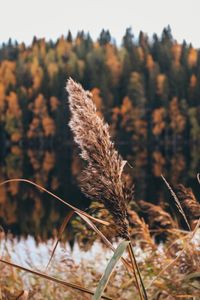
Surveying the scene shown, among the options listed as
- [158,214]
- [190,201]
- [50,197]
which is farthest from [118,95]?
[190,201]

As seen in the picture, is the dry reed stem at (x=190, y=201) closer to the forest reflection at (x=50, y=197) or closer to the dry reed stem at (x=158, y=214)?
the dry reed stem at (x=158, y=214)

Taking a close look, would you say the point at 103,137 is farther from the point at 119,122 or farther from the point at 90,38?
the point at 90,38

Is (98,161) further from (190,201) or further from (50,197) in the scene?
(50,197)

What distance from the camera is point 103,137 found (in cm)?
168

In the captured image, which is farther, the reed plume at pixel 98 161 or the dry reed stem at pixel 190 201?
the dry reed stem at pixel 190 201

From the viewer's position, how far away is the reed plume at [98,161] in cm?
161

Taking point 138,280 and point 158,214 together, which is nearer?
point 138,280

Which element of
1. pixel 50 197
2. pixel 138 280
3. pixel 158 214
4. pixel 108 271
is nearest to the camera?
pixel 108 271

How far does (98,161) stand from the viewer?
1.64 m

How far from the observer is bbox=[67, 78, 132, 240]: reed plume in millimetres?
1609

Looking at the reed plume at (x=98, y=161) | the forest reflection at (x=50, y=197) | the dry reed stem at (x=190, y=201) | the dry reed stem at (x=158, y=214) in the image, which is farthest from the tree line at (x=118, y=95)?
the reed plume at (x=98, y=161)

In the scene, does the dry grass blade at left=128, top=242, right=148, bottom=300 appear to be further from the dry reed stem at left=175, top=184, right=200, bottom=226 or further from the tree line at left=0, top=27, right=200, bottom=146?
the tree line at left=0, top=27, right=200, bottom=146

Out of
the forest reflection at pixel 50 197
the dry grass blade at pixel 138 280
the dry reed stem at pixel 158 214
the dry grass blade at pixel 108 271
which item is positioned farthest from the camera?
the forest reflection at pixel 50 197

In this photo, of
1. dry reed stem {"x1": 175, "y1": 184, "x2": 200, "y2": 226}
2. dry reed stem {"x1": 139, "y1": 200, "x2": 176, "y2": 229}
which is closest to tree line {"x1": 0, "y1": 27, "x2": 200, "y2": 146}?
dry reed stem {"x1": 139, "y1": 200, "x2": 176, "y2": 229}
